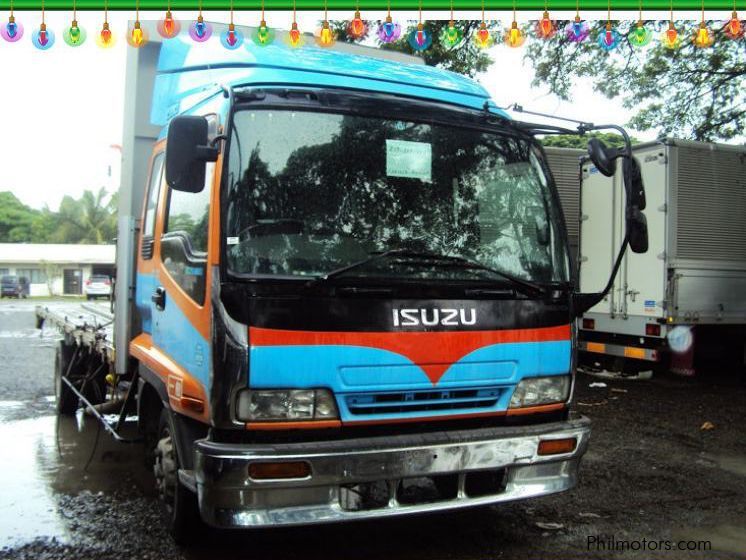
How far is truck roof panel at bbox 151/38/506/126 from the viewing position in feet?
12.1

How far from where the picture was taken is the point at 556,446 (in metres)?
3.68

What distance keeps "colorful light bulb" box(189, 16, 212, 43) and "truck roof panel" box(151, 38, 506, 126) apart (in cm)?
5

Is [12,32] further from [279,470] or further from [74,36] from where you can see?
[279,470]

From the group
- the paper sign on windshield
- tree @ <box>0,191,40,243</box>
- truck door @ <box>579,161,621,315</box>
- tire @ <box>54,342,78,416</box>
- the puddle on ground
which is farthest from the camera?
tree @ <box>0,191,40,243</box>

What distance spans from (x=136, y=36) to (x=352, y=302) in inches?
104

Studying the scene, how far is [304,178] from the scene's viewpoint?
342 cm

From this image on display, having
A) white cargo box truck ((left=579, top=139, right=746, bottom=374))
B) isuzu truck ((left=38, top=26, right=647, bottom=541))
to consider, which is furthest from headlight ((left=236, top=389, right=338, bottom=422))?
white cargo box truck ((left=579, top=139, right=746, bottom=374))

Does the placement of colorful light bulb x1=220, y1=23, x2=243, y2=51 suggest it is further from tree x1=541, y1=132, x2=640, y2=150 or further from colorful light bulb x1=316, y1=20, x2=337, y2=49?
tree x1=541, y1=132, x2=640, y2=150

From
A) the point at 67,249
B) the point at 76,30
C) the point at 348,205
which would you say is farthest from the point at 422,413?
the point at 67,249

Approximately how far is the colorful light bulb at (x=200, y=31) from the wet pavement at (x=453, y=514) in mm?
3082

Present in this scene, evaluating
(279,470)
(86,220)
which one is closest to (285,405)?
(279,470)

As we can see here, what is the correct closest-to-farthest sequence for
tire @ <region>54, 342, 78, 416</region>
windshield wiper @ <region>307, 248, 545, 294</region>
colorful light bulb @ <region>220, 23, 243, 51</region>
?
windshield wiper @ <region>307, 248, 545, 294</region>
colorful light bulb @ <region>220, 23, 243, 51</region>
tire @ <region>54, 342, 78, 416</region>

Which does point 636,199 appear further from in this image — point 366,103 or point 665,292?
point 665,292

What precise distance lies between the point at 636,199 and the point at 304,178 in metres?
1.79
